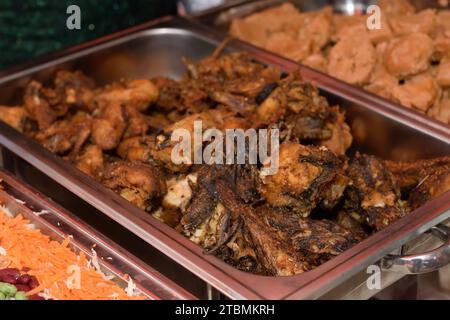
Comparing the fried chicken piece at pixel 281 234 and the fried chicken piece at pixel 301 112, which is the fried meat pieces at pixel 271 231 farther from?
the fried chicken piece at pixel 301 112

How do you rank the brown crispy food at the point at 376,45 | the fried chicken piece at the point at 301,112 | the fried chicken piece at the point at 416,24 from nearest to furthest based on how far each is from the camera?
the fried chicken piece at the point at 301,112 → the brown crispy food at the point at 376,45 → the fried chicken piece at the point at 416,24

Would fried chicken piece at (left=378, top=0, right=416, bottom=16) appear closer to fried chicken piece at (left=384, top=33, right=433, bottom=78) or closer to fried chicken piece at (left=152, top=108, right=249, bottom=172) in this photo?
fried chicken piece at (left=384, top=33, right=433, bottom=78)

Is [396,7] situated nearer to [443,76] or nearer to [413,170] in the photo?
[443,76]

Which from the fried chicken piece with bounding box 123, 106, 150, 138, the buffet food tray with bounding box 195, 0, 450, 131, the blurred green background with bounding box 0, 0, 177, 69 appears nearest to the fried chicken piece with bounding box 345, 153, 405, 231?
the fried chicken piece with bounding box 123, 106, 150, 138

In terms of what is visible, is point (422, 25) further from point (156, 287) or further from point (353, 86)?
point (156, 287)

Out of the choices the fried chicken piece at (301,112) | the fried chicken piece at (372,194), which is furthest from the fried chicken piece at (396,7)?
the fried chicken piece at (372,194)

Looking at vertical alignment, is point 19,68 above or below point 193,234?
above
